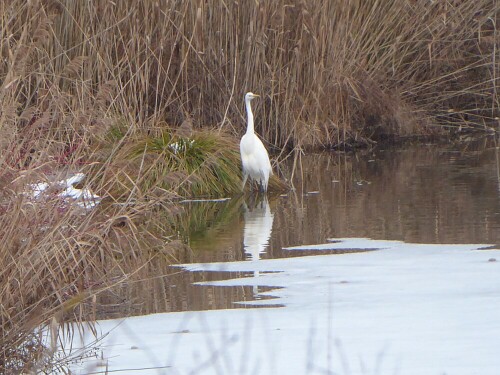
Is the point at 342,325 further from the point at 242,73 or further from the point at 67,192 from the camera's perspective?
the point at 242,73

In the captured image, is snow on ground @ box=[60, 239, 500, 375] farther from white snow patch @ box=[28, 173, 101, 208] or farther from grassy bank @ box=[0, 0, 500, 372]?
grassy bank @ box=[0, 0, 500, 372]

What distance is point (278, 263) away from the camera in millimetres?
6328

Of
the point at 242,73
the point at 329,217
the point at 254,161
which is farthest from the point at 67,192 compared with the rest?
the point at 242,73

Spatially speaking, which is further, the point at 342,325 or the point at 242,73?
the point at 242,73

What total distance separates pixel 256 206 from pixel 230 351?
16.0 ft

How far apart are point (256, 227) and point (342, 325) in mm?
3145

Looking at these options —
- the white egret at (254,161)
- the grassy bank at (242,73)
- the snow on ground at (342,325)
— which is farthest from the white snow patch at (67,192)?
the white egret at (254,161)

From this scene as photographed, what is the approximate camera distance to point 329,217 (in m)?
8.14

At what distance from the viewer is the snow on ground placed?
4.14 metres

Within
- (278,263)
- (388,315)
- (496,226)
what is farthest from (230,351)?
(496,226)

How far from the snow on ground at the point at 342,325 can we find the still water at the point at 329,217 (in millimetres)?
259

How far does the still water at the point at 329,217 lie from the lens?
5621mm

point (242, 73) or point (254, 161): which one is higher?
point (242, 73)

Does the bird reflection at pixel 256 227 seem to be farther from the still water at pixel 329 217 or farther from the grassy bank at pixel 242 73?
the grassy bank at pixel 242 73
